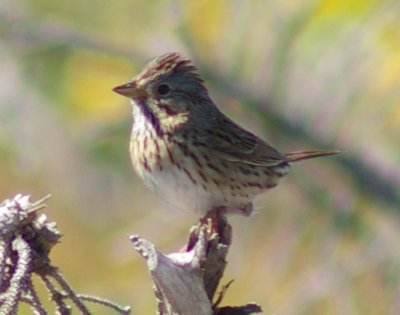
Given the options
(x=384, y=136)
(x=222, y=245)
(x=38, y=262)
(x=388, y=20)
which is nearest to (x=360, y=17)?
(x=388, y=20)

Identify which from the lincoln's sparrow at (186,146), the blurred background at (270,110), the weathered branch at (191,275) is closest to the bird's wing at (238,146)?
the lincoln's sparrow at (186,146)

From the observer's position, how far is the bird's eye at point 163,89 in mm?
5059

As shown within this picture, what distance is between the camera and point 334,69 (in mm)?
7035

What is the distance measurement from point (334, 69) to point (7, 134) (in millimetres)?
1600

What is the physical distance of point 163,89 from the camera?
5.08m

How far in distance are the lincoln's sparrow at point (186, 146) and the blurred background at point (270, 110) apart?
3.68ft

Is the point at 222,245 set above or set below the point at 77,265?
below

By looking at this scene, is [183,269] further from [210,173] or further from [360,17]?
[360,17]

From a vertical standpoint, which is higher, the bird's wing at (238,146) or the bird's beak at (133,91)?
the bird's wing at (238,146)

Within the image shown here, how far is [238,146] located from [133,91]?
0.55 m

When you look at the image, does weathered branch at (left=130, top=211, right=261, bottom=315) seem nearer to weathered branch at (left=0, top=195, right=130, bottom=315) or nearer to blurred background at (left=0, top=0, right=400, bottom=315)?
weathered branch at (left=0, top=195, right=130, bottom=315)

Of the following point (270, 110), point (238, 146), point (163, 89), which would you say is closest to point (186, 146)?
point (163, 89)

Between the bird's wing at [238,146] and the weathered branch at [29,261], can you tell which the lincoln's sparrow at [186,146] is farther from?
the weathered branch at [29,261]

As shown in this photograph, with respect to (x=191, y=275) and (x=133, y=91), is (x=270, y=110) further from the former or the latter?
(x=191, y=275)
